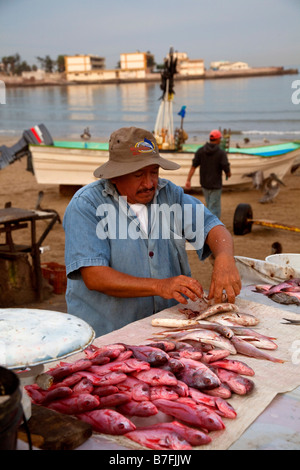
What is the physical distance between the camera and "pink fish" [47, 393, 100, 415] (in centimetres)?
202

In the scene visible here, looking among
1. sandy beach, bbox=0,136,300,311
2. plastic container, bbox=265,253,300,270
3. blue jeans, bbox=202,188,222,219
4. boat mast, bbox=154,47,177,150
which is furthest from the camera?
boat mast, bbox=154,47,177,150

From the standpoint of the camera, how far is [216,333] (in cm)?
275

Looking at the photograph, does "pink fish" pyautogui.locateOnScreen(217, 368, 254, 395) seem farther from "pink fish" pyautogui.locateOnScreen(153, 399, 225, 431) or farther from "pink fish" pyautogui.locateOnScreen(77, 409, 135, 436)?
"pink fish" pyautogui.locateOnScreen(77, 409, 135, 436)

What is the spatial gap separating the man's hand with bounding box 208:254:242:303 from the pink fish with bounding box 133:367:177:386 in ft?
3.47

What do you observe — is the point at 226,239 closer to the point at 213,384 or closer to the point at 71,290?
the point at 71,290

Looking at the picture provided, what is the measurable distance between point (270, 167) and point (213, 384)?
46.3 ft

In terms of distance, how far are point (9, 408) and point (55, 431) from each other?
483 mm

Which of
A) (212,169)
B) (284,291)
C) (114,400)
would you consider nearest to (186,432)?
(114,400)

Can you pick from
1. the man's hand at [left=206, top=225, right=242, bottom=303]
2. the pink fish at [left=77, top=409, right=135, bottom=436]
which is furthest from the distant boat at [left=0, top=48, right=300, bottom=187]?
the pink fish at [left=77, top=409, right=135, bottom=436]

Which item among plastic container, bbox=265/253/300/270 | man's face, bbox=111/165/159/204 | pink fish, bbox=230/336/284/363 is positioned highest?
man's face, bbox=111/165/159/204

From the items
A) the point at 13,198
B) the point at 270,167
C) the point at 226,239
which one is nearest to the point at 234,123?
the point at 270,167

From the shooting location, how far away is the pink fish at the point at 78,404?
2023mm

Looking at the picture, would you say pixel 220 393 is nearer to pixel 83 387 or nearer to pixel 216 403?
pixel 216 403

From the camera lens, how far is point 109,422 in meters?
1.94
